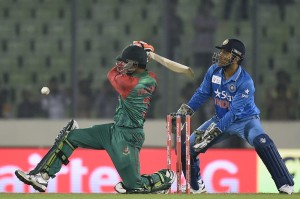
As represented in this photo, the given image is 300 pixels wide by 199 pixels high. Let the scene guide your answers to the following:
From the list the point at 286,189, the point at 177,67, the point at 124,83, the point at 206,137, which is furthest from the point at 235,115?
the point at 124,83

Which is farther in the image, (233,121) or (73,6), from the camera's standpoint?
(73,6)

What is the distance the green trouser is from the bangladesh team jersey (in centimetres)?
9

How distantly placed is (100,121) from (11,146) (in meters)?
1.34

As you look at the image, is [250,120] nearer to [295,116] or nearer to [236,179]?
[236,179]

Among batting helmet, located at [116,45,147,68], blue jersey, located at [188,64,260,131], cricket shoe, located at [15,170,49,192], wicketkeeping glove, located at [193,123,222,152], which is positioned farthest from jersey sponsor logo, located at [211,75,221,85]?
cricket shoe, located at [15,170,49,192]

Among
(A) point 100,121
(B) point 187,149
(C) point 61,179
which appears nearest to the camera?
(B) point 187,149

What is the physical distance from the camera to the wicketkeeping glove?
12875mm

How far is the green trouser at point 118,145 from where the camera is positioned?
12586 millimetres

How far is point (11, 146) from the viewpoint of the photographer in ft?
60.6

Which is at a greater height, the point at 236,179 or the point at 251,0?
the point at 251,0

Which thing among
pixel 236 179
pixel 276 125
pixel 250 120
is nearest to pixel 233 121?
pixel 250 120

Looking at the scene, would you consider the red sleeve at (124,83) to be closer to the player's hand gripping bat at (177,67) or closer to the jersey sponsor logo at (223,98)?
the player's hand gripping bat at (177,67)

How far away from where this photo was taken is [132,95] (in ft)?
41.1

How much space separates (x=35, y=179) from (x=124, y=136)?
0.97m
